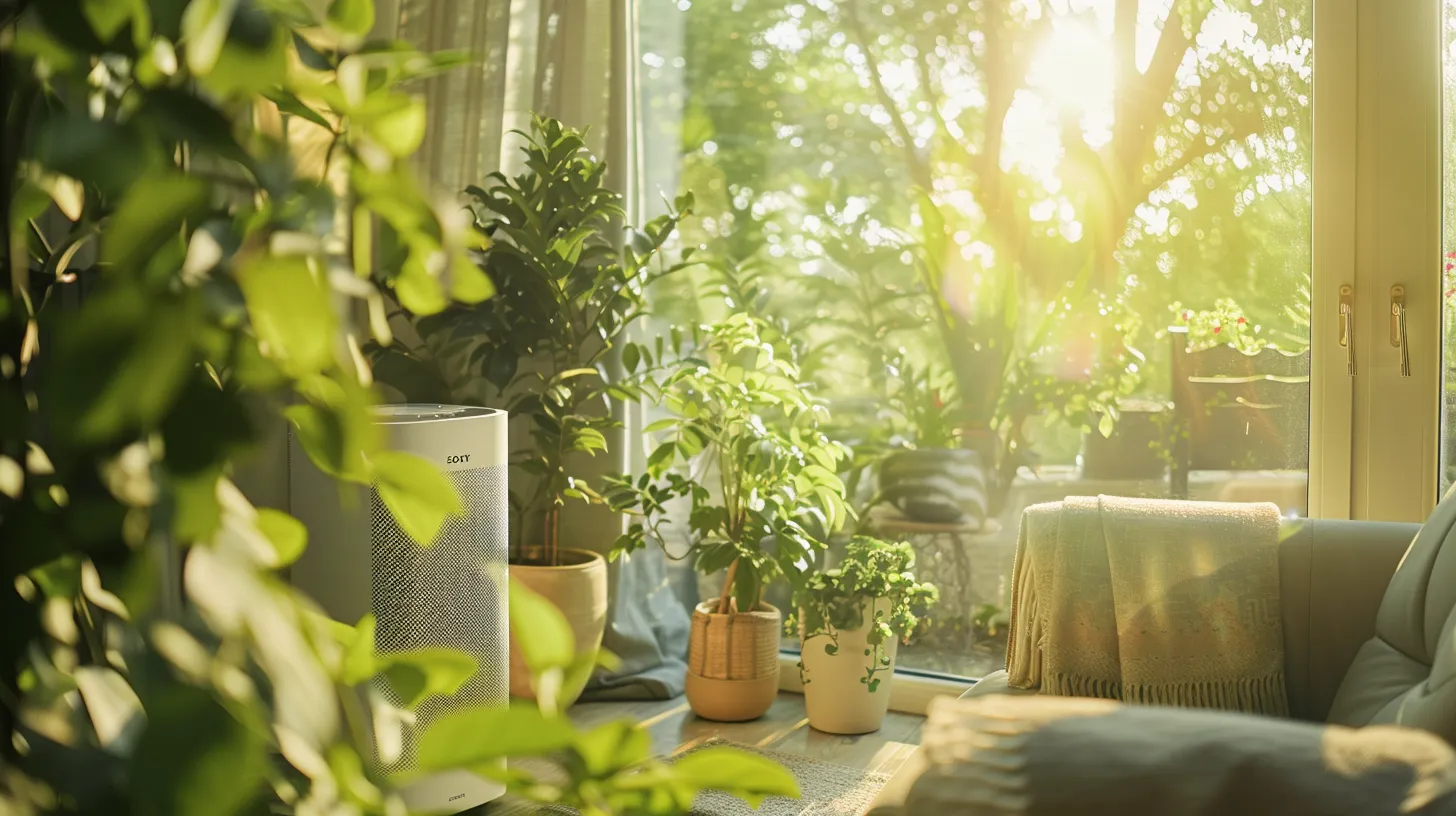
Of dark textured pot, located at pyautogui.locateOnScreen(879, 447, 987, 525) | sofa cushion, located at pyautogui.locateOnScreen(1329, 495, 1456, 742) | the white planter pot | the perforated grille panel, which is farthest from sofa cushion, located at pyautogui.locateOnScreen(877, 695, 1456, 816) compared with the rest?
dark textured pot, located at pyautogui.locateOnScreen(879, 447, 987, 525)

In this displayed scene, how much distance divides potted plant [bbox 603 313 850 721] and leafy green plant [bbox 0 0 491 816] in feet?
8.56

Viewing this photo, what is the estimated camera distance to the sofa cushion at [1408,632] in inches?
58.8

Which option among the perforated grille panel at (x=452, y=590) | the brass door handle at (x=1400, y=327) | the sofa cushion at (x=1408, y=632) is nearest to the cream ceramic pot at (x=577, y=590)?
the perforated grille panel at (x=452, y=590)

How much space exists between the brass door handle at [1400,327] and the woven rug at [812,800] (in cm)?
137

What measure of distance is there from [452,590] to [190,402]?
2.18m

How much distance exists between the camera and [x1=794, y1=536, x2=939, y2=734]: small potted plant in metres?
2.87

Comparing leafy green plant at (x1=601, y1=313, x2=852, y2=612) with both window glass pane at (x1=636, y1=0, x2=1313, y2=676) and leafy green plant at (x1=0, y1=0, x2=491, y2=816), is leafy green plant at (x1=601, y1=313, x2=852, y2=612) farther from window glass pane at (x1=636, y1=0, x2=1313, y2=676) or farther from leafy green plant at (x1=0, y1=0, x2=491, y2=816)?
leafy green plant at (x1=0, y1=0, x2=491, y2=816)

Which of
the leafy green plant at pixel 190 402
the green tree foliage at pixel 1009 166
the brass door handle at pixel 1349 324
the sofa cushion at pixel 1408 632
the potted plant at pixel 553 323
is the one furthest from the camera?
the potted plant at pixel 553 323

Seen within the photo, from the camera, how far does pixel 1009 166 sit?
120 inches

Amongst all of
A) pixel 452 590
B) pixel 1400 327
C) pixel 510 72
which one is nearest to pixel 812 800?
pixel 452 590

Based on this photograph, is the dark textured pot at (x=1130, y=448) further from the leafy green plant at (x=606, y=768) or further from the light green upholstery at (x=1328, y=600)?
the leafy green plant at (x=606, y=768)

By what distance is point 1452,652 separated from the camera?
1.28 metres

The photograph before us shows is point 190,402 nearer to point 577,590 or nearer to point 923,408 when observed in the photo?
point 577,590

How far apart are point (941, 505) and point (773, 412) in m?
0.51
